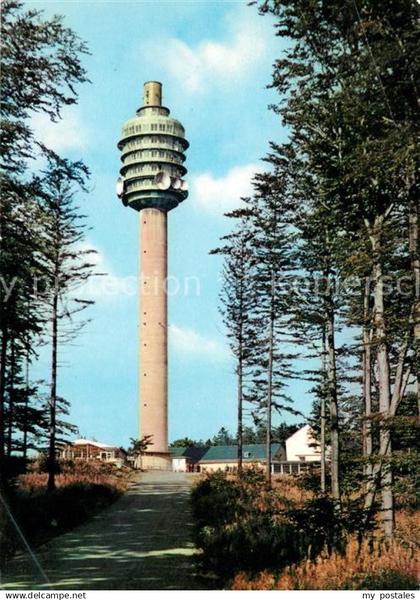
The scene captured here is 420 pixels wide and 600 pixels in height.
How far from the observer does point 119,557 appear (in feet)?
47.2

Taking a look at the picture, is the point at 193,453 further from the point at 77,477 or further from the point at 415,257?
the point at 415,257

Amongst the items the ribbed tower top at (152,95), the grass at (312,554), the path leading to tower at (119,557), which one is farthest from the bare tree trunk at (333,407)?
the ribbed tower top at (152,95)

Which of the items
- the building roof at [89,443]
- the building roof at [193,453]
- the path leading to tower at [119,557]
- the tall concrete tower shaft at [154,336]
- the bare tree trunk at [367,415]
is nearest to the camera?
the path leading to tower at [119,557]

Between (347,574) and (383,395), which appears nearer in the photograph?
(347,574)

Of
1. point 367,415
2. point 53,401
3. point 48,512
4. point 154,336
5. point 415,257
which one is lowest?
point 48,512

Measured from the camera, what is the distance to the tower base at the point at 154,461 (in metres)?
64.6

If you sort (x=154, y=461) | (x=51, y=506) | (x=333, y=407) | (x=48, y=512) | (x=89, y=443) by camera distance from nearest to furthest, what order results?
(x=48, y=512), (x=51, y=506), (x=333, y=407), (x=154, y=461), (x=89, y=443)

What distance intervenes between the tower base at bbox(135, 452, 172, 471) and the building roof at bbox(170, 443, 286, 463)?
2245 cm

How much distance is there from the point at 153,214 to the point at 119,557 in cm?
6089

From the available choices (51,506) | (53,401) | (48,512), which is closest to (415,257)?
(48,512)

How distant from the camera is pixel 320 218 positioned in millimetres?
19016

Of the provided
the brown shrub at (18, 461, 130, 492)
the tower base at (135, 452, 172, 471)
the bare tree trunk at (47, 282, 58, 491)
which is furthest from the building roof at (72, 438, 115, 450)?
the bare tree trunk at (47, 282, 58, 491)

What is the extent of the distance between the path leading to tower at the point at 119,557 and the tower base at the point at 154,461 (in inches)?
1602

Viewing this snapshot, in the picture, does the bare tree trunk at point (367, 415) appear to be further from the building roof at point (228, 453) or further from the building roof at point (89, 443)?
the building roof at point (228, 453)
